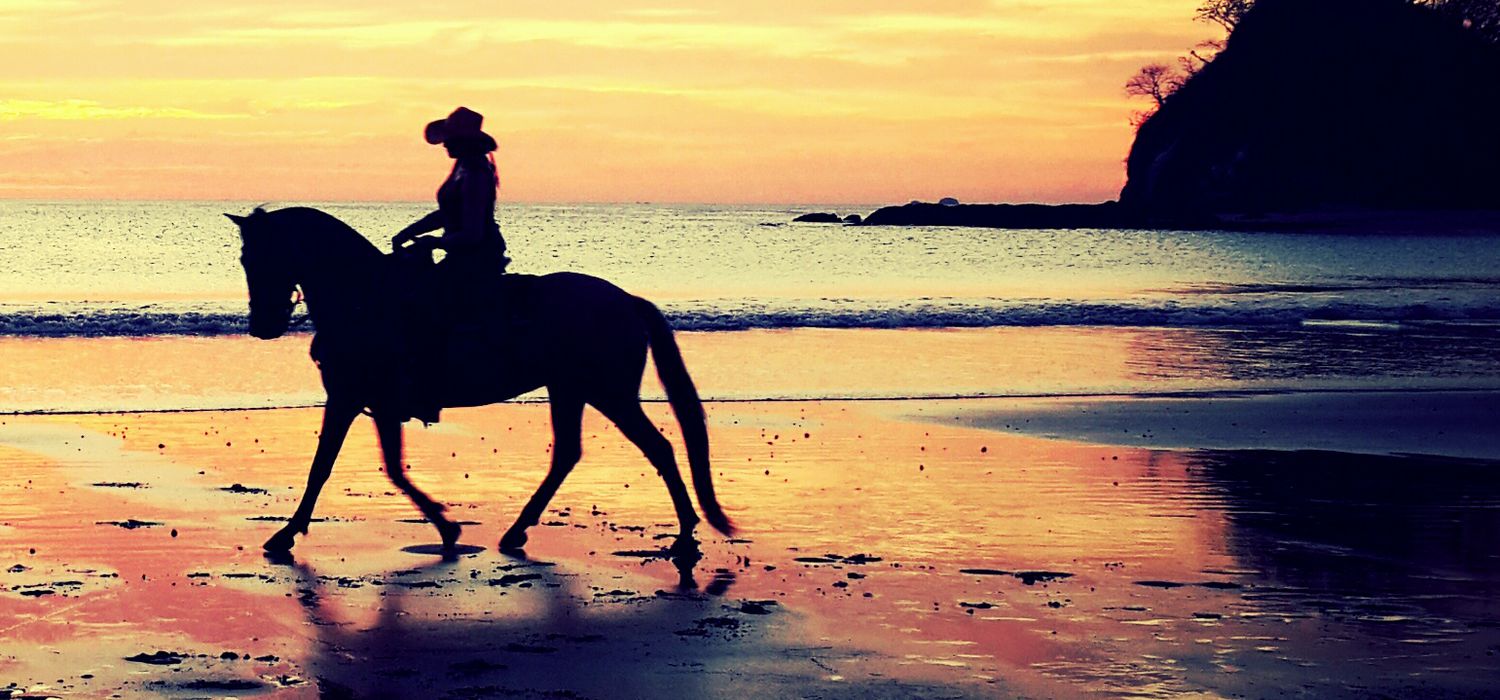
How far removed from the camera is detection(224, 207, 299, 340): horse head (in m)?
8.95

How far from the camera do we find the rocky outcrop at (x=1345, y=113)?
114375 mm

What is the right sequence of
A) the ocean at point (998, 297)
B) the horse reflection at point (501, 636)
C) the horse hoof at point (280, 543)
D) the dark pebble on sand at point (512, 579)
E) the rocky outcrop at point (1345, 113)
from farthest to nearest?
the rocky outcrop at point (1345, 113) → the ocean at point (998, 297) → the horse hoof at point (280, 543) → the dark pebble on sand at point (512, 579) → the horse reflection at point (501, 636)

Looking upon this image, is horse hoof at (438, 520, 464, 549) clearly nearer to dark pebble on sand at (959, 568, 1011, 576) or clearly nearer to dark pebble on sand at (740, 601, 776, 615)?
dark pebble on sand at (740, 601, 776, 615)

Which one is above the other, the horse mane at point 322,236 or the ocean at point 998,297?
the horse mane at point 322,236

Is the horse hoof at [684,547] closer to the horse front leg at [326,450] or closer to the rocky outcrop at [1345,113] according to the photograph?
the horse front leg at [326,450]

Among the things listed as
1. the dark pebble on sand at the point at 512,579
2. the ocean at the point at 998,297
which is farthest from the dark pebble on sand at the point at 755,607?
the ocean at the point at 998,297

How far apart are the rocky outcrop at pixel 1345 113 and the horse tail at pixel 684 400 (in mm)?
110173

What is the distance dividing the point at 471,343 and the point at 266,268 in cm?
113

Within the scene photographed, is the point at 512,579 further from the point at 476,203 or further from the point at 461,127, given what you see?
the point at 461,127

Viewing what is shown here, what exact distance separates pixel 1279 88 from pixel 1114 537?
114 metres

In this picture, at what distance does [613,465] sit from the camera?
12.2 meters

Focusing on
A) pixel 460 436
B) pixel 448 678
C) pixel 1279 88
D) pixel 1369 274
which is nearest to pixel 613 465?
pixel 460 436

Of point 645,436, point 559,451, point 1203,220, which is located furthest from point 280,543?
point 1203,220

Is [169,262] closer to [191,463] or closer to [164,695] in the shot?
[191,463]
